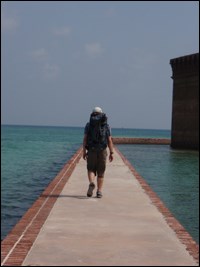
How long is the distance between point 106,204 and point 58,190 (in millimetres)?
1943

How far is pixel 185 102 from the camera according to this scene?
50844 millimetres

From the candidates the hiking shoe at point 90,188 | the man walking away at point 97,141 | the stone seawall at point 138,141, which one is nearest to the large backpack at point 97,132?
the man walking away at point 97,141

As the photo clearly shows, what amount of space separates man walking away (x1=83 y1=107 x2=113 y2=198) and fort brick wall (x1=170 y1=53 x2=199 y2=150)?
40.3 metres

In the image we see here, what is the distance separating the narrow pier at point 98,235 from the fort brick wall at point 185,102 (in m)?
40.6

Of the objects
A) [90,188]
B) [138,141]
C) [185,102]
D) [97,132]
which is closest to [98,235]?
[90,188]

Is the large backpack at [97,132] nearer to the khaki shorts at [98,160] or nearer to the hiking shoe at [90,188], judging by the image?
the khaki shorts at [98,160]

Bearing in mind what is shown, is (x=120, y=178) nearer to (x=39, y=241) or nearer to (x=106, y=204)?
(x=106, y=204)

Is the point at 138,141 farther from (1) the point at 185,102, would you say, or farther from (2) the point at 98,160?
(2) the point at 98,160

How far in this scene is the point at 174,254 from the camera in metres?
5.27

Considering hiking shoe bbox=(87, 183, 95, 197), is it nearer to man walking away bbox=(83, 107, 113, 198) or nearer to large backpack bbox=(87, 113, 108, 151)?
man walking away bbox=(83, 107, 113, 198)

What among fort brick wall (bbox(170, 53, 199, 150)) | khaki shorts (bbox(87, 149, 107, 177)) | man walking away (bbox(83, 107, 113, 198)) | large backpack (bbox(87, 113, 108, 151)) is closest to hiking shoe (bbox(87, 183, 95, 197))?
man walking away (bbox(83, 107, 113, 198))

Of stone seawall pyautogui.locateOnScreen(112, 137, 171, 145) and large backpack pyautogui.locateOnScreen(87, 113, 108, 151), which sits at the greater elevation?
large backpack pyautogui.locateOnScreen(87, 113, 108, 151)

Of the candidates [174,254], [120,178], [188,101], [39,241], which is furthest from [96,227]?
[188,101]

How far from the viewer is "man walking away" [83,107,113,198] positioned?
8.96 m
